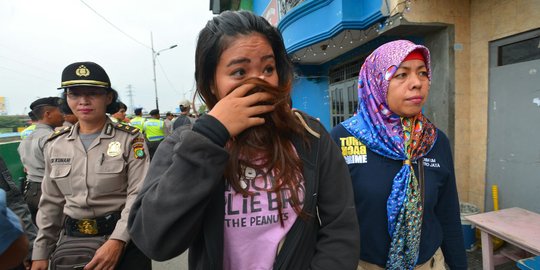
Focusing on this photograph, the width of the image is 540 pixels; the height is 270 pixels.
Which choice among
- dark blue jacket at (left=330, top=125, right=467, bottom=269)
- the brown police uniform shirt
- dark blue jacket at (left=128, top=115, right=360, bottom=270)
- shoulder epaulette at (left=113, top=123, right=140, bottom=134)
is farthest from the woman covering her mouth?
shoulder epaulette at (left=113, top=123, right=140, bottom=134)

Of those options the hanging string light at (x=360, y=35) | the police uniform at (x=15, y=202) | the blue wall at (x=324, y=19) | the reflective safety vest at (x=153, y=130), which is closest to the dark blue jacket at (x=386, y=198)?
the police uniform at (x=15, y=202)

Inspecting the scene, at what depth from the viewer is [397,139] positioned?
1.54 m

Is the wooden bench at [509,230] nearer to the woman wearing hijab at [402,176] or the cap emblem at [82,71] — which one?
the woman wearing hijab at [402,176]

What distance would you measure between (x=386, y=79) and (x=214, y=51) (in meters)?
1.01

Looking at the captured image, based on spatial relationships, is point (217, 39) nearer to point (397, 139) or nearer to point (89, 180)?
point (397, 139)

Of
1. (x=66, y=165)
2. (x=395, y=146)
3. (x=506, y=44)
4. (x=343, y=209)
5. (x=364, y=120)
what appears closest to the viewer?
(x=343, y=209)

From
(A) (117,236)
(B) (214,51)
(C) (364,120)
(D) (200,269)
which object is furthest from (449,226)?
(A) (117,236)

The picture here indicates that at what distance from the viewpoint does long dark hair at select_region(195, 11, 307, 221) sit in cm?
96

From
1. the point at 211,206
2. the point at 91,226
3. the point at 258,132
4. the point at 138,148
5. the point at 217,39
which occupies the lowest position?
the point at 91,226

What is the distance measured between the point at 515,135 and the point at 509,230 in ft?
4.70

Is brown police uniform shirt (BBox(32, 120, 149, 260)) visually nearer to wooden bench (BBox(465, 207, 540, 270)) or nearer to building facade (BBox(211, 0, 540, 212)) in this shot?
wooden bench (BBox(465, 207, 540, 270))

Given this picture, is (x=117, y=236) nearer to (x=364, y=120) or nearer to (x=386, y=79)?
(x=364, y=120)

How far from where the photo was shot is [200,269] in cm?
93

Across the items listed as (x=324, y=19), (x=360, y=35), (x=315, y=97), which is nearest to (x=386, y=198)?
(x=360, y=35)
